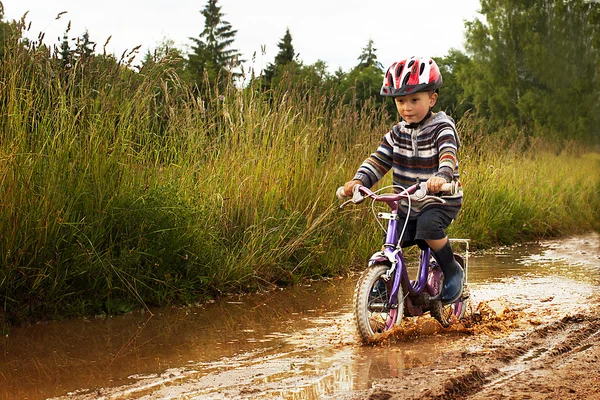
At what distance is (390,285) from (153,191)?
94.4 inches

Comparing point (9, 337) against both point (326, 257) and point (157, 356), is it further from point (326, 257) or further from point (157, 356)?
point (326, 257)

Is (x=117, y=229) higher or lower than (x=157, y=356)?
higher

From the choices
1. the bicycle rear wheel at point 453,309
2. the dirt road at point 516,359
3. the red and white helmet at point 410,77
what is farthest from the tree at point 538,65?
the red and white helmet at point 410,77

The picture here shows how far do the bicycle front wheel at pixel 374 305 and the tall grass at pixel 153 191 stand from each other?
2.00 metres

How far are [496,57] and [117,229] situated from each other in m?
45.5

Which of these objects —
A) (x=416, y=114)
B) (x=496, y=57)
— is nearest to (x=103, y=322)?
(x=416, y=114)

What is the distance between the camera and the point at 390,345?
17.1 feet

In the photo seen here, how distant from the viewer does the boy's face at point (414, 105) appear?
17.7 ft

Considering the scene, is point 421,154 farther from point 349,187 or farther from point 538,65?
point 538,65

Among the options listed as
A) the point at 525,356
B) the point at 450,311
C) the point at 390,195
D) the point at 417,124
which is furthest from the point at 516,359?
the point at 417,124

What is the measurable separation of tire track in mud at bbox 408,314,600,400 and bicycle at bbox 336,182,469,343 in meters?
0.64

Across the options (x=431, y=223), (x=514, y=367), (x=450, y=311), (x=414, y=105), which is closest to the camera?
(x=514, y=367)

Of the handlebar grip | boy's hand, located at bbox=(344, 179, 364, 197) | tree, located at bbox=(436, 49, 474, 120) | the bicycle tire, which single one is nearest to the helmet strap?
boy's hand, located at bbox=(344, 179, 364, 197)

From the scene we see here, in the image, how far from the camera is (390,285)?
521 cm
